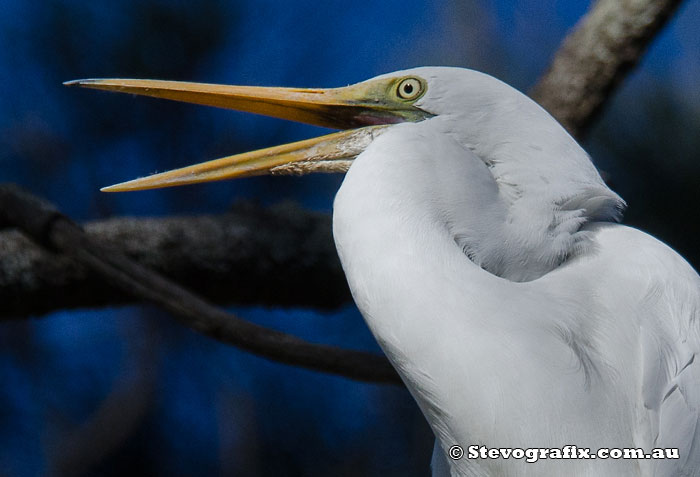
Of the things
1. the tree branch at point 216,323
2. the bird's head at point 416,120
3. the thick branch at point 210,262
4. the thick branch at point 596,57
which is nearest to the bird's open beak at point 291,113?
the bird's head at point 416,120

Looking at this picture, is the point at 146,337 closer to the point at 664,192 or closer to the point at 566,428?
the point at 664,192

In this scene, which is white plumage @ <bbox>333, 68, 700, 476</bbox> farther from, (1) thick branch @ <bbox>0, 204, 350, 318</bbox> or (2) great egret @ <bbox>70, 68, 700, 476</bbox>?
(1) thick branch @ <bbox>0, 204, 350, 318</bbox>

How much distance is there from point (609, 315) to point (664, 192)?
53.2 inches

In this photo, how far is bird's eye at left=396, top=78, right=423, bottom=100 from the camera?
1.04 m

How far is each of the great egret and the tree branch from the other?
1.35 ft

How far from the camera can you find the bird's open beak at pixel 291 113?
1.07m

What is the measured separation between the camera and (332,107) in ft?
3.62

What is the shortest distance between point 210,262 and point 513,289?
97 centimetres

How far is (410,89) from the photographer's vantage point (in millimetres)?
1047

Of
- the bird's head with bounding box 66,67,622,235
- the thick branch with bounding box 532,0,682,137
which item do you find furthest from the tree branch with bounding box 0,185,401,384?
the thick branch with bounding box 532,0,682,137

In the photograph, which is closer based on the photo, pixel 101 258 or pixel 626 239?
pixel 626 239

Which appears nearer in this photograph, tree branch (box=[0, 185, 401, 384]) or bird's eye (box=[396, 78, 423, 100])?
bird's eye (box=[396, 78, 423, 100])

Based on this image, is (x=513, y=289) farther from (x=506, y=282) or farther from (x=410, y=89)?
(x=410, y=89)

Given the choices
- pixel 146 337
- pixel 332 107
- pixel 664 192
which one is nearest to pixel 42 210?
pixel 332 107
